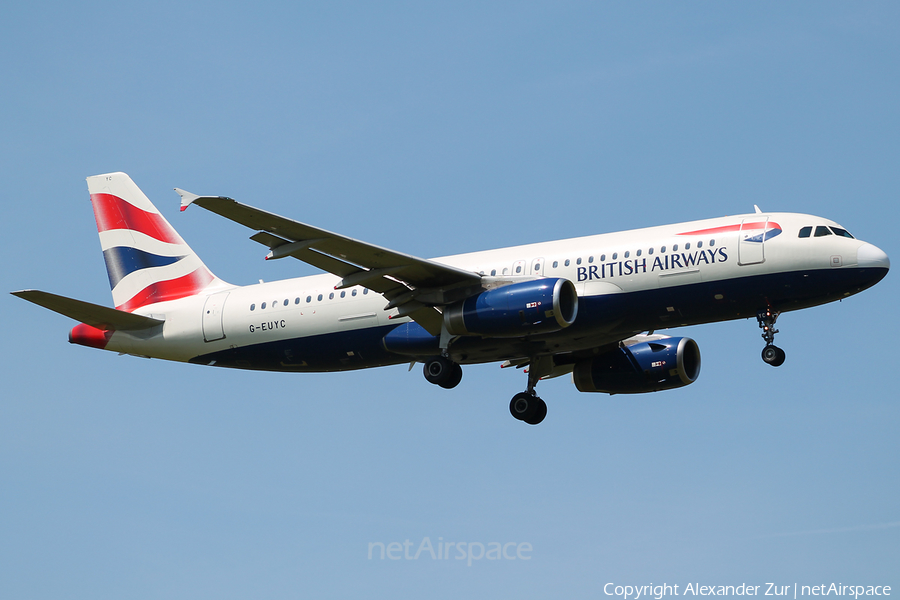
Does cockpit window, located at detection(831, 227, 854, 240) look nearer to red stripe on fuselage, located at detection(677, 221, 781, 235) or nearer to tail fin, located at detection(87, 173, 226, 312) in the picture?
red stripe on fuselage, located at detection(677, 221, 781, 235)

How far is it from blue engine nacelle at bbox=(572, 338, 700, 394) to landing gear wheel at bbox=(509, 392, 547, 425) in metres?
1.70

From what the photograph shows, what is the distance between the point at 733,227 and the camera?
108ft

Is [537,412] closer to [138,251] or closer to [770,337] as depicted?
[770,337]

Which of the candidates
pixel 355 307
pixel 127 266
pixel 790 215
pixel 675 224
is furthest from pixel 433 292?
pixel 127 266

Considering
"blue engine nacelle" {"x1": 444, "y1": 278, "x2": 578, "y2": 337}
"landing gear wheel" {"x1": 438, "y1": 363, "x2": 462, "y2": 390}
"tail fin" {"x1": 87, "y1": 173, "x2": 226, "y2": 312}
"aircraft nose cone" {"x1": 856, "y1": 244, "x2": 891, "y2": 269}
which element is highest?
"tail fin" {"x1": 87, "y1": 173, "x2": 226, "y2": 312}

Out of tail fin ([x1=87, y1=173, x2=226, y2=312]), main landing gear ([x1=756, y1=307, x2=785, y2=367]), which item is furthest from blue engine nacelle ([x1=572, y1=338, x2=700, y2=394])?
tail fin ([x1=87, y1=173, x2=226, y2=312])

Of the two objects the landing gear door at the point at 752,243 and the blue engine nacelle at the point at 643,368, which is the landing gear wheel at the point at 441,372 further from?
the landing gear door at the point at 752,243

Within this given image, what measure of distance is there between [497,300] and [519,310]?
0.80 m

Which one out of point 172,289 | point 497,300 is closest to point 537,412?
point 497,300

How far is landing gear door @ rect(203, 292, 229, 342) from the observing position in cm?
3859

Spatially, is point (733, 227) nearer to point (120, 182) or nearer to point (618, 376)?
point (618, 376)

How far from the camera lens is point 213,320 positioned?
38781mm

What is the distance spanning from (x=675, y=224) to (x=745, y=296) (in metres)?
3.14

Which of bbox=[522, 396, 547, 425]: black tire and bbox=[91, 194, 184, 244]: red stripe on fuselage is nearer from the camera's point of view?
bbox=[522, 396, 547, 425]: black tire
